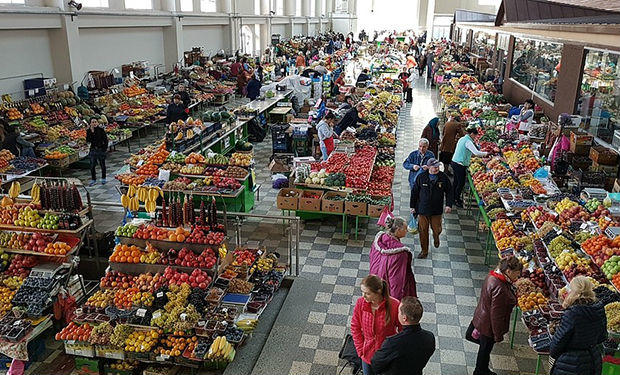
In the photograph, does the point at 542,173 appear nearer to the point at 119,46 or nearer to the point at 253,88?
the point at 253,88

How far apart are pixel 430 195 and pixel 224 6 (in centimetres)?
2314

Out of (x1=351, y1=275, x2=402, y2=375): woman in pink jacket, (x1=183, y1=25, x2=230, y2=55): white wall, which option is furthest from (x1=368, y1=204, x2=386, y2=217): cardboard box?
(x1=183, y1=25, x2=230, y2=55): white wall

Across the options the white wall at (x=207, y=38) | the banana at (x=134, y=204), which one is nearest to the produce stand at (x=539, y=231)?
the banana at (x=134, y=204)

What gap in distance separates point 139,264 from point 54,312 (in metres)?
1.31

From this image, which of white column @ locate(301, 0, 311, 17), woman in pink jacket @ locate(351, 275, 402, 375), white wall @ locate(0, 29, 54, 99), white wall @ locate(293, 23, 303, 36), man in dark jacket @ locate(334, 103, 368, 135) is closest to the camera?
woman in pink jacket @ locate(351, 275, 402, 375)

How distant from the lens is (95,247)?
7918 millimetres

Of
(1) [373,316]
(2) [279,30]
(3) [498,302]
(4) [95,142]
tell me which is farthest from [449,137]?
(2) [279,30]

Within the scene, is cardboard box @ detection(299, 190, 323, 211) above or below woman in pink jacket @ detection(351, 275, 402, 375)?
below

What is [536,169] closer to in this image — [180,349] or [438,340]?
[438,340]

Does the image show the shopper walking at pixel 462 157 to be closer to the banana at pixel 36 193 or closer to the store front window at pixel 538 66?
the store front window at pixel 538 66

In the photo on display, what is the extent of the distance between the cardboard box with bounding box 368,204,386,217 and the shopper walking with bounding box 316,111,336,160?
3.47 meters

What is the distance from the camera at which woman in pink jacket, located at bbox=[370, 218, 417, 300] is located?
5684 millimetres

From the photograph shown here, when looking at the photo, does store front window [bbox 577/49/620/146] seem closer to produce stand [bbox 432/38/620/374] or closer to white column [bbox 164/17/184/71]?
produce stand [bbox 432/38/620/374]

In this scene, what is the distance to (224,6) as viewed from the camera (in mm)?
27906
